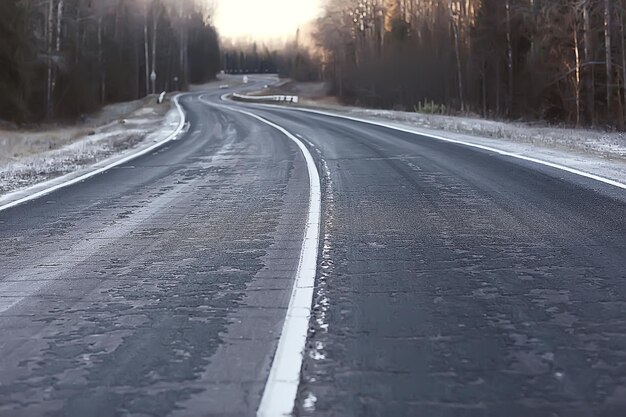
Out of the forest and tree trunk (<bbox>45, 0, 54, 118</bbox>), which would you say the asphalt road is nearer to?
the forest

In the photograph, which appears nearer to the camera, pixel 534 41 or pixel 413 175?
pixel 413 175

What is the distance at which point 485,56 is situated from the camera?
45.0 meters

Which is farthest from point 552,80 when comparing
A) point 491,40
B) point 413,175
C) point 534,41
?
point 413,175

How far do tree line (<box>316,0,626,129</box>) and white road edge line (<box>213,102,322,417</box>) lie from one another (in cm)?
2381

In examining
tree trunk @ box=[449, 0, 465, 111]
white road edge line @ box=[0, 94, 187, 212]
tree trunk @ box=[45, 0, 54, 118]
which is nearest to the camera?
white road edge line @ box=[0, 94, 187, 212]

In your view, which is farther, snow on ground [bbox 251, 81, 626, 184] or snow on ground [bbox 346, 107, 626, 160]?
snow on ground [bbox 346, 107, 626, 160]

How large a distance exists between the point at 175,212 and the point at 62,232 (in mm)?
1637

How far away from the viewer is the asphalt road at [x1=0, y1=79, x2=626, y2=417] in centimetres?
369

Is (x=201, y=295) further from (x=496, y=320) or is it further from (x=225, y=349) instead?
(x=496, y=320)

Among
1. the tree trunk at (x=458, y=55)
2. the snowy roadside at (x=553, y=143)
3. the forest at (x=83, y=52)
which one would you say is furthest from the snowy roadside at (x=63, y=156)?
the tree trunk at (x=458, y=55)

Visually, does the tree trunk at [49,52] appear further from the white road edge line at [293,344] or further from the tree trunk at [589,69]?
the white road edge line at [293,344]

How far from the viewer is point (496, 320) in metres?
4.74

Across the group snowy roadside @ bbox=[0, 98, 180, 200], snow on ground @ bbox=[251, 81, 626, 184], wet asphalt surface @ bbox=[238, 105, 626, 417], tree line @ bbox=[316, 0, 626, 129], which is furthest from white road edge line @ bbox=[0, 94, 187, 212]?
tree line @ bbox=[316, 0, 626, 129]

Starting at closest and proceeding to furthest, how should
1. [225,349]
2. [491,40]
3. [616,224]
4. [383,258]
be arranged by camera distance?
[225,349], [383,258], [616,224], [491,40]
